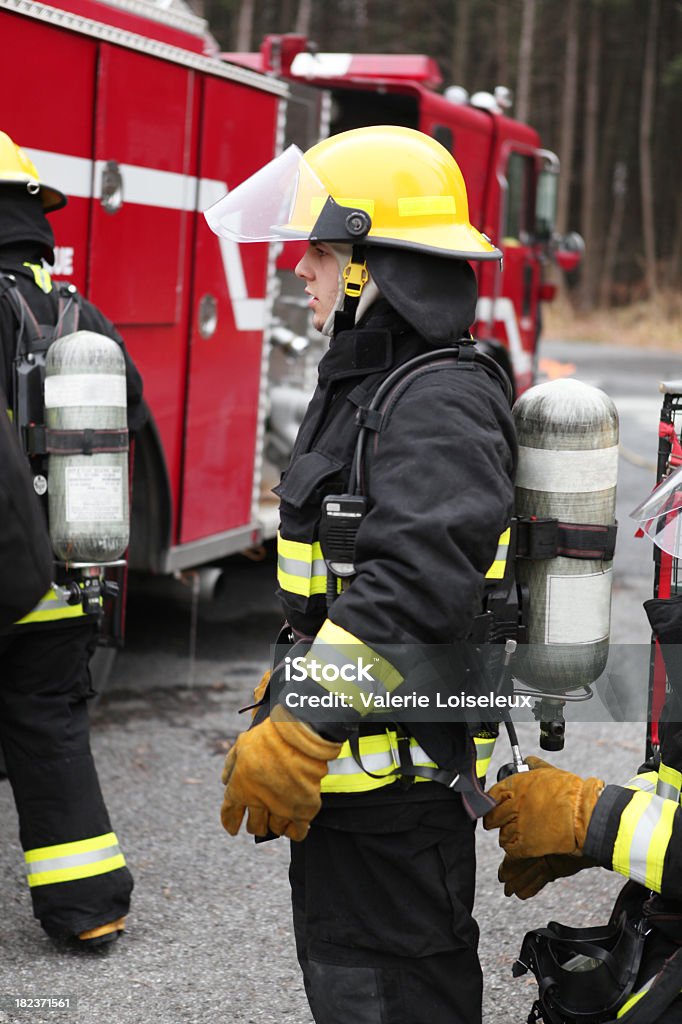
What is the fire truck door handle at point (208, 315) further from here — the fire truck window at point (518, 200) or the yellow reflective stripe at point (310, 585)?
the fire truck window at point (518, 200)

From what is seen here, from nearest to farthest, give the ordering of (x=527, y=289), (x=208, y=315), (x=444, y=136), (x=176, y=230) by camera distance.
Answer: (x=176, y=230) < (x=208, y=315) < (x=444, y=136) < (x=527, y=289)

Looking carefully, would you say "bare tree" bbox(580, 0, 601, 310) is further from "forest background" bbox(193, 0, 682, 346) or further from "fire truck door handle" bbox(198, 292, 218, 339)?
"fire truck door handle" bbox(198, 292, 218, 339)

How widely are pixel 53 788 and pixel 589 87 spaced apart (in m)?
32.5

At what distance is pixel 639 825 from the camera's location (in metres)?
2.08

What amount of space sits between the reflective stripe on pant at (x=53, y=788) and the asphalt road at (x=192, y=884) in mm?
173

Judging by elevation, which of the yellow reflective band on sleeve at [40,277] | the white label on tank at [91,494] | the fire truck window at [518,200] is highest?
the fire truck window at [518,200]

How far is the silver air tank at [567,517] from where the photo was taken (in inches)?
89.7

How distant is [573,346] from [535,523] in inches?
1024

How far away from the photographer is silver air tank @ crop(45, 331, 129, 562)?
3197 mm

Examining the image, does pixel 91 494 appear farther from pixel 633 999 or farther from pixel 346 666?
pixel 633 999

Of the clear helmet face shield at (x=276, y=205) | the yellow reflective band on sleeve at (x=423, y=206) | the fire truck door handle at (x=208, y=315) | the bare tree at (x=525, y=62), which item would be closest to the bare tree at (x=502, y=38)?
the bare tree at (x=525, y=62)

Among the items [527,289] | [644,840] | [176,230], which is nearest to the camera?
[644,840]

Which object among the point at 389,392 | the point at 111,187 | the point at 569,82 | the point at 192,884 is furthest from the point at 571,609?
the point at 569,82

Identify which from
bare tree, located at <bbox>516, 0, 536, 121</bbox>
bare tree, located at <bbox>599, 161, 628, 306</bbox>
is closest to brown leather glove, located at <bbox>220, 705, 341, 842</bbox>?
bare tree, located at <bbox>516, 0, 536, 121</bbox>
